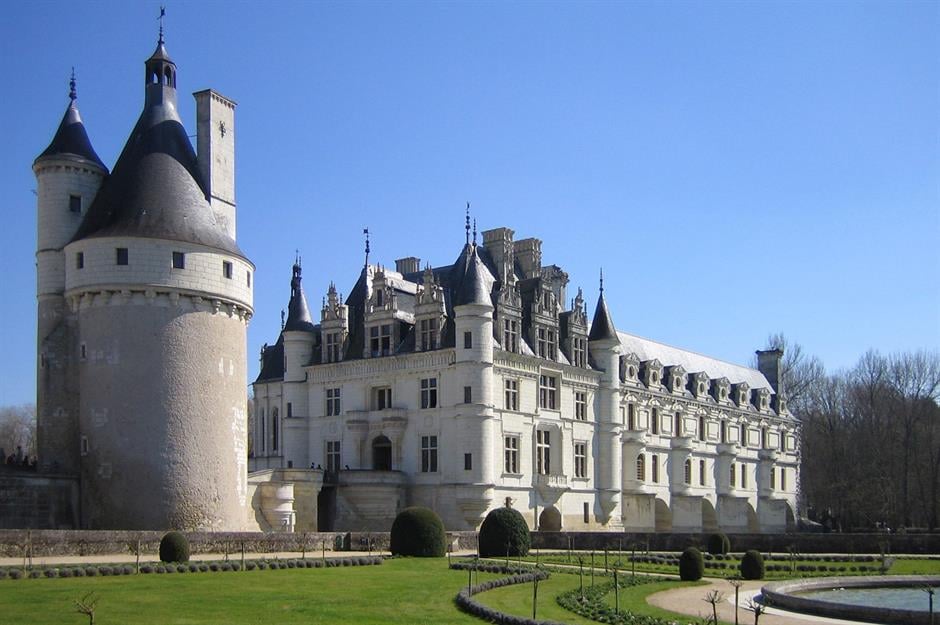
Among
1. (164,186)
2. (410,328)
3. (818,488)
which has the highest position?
(164,186)

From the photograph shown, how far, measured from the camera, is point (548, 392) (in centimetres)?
4625

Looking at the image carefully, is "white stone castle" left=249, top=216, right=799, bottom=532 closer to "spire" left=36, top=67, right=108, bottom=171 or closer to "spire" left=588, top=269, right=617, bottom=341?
"spire" left=588, top=269, right=617, bottom=341

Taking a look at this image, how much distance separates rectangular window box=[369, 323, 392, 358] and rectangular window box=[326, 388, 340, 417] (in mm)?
2573

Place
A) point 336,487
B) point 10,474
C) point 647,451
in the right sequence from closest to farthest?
point 10,474, point 336,487, point 647,451

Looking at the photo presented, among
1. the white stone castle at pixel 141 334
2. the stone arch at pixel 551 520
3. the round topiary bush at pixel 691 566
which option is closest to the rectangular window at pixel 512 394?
the stone arch at pixel 551 520

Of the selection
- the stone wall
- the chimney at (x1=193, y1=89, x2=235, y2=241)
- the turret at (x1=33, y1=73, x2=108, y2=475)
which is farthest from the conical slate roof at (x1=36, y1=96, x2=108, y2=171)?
the stone wall

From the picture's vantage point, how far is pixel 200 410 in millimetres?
31125

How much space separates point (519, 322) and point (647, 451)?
14.1 metres

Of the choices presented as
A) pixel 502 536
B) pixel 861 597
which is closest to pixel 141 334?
pixel 502 536

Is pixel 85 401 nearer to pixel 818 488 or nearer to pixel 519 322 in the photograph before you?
pixel 519 322

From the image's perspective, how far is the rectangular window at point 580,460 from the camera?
47.5 meters

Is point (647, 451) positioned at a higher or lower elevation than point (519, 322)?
lower

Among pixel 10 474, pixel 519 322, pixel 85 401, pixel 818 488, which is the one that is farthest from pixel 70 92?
pixel 818 488

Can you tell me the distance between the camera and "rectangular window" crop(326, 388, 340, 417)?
45.3 meters
